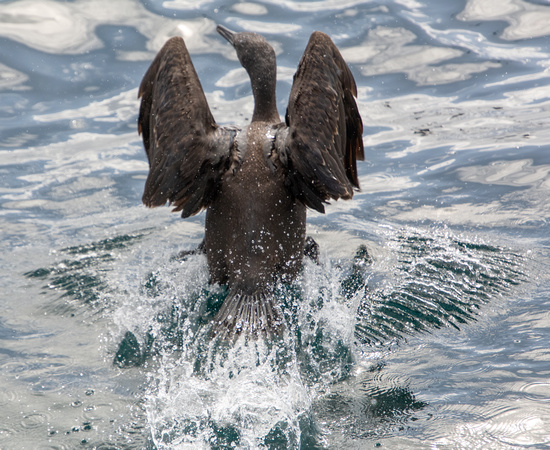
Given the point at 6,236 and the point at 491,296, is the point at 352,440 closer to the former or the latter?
the point at 491,296

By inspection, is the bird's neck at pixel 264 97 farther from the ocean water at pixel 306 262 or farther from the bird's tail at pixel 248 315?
the bird's tail at pixel 248 315

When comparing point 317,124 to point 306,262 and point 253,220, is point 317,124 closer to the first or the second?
point 253,220

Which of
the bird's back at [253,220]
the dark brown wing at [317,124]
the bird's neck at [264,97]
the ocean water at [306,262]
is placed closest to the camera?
the ocean water at [306,262]

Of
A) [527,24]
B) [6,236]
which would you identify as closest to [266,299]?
[6,236]

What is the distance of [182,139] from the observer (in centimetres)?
375

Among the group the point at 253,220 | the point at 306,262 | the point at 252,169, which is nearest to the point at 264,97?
the point at 252,169

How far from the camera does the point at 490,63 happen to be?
308 inches

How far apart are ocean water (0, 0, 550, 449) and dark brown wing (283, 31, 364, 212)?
72 cm

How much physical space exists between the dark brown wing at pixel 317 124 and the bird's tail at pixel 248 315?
66 cm

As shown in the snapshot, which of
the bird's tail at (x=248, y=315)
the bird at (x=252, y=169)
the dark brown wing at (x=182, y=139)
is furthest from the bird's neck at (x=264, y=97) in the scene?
the bird's tail at (x=248, y=315)

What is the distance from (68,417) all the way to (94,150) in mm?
3977

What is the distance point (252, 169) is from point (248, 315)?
83 centimetres

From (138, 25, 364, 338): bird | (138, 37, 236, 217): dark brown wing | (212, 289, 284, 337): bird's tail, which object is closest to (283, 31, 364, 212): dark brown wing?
(138, 25, 364, 338): bird

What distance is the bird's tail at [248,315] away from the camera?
3.85 metres
